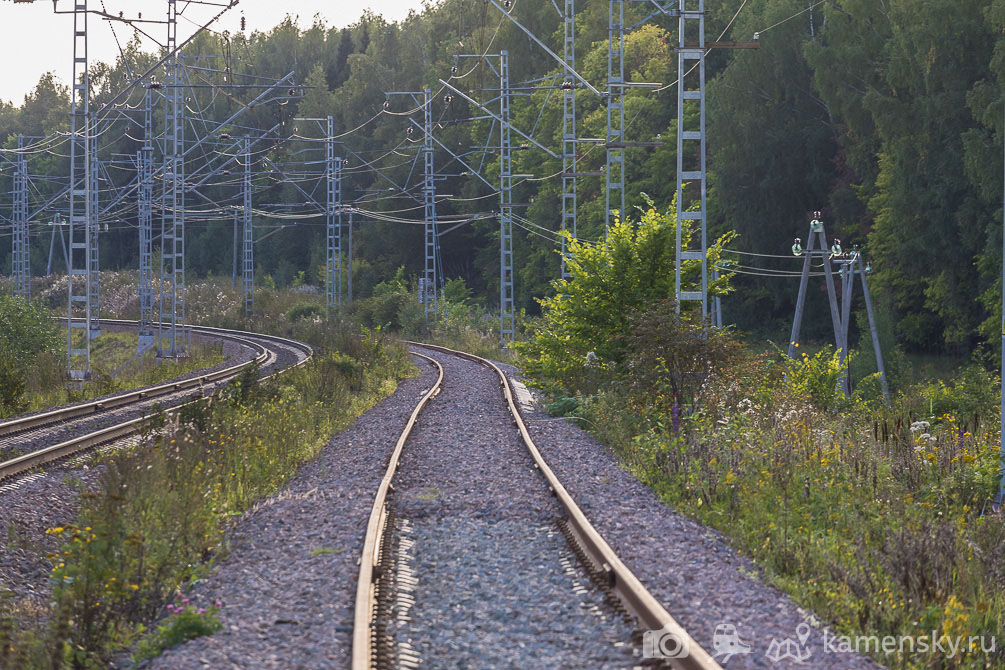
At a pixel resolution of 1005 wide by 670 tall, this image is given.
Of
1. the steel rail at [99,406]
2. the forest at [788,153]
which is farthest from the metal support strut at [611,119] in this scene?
the steel rail at [99,406]

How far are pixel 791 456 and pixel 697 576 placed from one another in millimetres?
4504

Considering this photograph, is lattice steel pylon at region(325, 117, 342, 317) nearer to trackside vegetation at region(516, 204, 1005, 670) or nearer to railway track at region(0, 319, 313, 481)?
railway track at region(0, 319, 313, 481)

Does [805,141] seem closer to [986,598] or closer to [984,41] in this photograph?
[984,41]

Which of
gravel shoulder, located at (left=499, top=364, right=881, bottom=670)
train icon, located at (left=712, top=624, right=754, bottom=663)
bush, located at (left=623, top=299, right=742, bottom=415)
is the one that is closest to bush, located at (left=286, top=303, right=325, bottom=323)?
bush, located at (left=623, top=299, right=742, bottom=415)

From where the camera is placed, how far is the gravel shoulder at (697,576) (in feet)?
20.9

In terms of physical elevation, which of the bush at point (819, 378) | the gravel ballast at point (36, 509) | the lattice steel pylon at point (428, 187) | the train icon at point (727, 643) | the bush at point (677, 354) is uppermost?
the lattice steel pylon at point (428, 187)

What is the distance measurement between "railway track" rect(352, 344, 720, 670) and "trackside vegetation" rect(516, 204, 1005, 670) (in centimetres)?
124

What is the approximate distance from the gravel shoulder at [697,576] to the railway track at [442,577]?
8.5 inches

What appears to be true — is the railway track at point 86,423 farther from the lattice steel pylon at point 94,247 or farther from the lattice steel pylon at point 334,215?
the lattice steel pylon at point 334,215

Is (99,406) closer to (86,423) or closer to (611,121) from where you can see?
(86,423)

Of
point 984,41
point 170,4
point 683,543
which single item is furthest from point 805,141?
point 683,543

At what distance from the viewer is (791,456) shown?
12.1 meters

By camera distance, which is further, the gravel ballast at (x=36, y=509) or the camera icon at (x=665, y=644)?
the gravel ballast at (x=36, y=509)

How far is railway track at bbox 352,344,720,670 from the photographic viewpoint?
636cm
